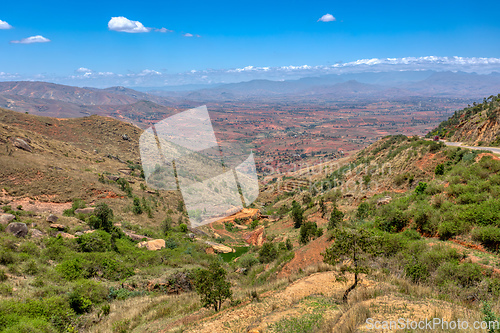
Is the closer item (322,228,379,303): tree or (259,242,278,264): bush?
(322,228,379,303): tree

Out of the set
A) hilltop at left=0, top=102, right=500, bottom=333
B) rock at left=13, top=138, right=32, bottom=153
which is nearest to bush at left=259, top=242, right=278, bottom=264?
hilltop at left=0, top=102, right=500, bottom=333

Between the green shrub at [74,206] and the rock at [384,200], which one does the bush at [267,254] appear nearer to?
the rock at [384,200]

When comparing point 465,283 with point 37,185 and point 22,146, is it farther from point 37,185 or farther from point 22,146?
point 22,146

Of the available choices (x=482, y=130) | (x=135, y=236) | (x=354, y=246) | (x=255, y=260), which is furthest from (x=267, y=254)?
(x=482, y=130)

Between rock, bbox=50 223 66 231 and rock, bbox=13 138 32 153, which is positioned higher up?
rock, bbox=13 138 32 153

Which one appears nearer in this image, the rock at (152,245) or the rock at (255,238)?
the rock at (152,245)

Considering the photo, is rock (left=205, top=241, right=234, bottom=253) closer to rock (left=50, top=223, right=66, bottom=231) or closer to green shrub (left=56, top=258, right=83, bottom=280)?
rock (left=50, top=223, right=66, bottom=231)

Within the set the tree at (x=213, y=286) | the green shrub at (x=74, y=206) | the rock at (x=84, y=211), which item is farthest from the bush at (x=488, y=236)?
the green shrub at (x=74, y=206)
